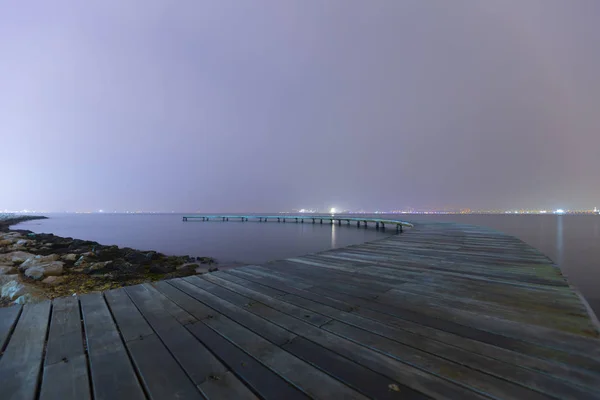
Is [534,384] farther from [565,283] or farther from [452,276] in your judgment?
[565,283]

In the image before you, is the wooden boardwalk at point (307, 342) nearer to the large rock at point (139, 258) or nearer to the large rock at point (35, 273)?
the large rock at point (35, 273)

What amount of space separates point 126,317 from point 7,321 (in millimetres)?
1068

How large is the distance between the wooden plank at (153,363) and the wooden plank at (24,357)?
55cm

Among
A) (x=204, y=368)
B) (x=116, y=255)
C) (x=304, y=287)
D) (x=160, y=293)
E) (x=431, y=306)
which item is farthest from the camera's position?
(x=116, y=255)

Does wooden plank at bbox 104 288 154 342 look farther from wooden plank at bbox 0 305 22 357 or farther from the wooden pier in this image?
the wooden pier

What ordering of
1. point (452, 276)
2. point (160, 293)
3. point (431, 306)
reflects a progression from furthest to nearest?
point (452, 276) → point (160, 293) → point (431, 306)

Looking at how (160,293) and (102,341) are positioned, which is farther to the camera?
(160,293)

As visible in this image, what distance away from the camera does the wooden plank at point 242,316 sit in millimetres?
2289

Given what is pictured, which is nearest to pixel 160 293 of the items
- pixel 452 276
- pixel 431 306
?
pixel 431 306

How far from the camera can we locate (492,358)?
6.27ft

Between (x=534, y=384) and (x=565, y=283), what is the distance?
11.1 ft

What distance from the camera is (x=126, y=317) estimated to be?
8.91ft

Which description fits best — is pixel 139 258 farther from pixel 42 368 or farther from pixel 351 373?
pixel 351 373

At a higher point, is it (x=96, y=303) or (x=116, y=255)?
(x=96, y=303)
